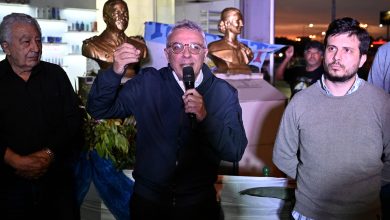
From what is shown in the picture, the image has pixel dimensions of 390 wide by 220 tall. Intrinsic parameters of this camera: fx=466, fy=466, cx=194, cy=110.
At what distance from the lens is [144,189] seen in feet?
5.66

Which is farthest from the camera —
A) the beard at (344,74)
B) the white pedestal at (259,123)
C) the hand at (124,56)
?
the white pedestal at (259,123)

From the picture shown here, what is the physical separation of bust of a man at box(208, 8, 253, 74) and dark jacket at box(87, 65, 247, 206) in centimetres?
221

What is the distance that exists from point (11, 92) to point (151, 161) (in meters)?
0.79

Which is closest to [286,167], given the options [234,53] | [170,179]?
[170,179]

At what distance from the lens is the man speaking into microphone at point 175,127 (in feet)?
5.40

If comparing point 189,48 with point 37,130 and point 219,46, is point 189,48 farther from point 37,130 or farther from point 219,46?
point 219,46

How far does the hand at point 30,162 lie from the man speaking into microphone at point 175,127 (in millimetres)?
472

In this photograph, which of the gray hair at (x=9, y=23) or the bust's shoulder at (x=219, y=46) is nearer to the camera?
the gray hair at (x=9, y=23)

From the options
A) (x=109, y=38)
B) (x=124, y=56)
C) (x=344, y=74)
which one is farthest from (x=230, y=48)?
(x=124, y=56)

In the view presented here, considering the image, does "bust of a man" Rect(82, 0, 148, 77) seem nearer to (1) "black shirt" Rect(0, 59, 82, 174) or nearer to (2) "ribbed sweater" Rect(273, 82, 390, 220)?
(1) "black shirt" Rect(0, 59, 82, 174)

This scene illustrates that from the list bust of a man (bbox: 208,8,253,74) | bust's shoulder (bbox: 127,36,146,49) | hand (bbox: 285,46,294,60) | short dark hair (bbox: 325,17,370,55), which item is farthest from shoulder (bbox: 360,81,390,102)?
hand (bbox: 285,46,294,60)

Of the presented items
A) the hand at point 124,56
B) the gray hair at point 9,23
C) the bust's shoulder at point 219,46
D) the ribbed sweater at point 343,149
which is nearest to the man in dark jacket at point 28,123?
the gray hair at point 9,23

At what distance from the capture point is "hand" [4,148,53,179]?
2.00m

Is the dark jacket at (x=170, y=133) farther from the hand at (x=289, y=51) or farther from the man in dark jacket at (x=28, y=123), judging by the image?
the hand at (x=289, y=51)
